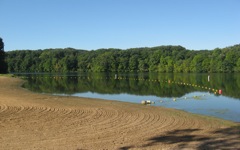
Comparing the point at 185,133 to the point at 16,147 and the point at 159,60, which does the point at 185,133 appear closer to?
the point at 16,147

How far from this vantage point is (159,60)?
159 m

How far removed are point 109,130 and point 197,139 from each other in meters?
4.20

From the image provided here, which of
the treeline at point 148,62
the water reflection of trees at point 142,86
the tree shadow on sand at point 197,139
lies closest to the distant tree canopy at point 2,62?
the water reflection of trees at point 142,86

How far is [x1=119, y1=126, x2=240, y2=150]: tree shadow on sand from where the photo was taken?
11.8 m

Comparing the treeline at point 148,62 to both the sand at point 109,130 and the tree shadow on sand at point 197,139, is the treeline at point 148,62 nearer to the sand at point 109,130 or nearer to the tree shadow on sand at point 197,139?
the sand at point 109,130

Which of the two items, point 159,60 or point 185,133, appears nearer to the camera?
point 185,133

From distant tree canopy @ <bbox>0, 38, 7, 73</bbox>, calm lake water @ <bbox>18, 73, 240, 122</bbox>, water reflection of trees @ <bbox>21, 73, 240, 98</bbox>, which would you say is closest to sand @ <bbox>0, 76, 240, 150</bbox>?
calm lake water @ <bbox>18, 73, 240, 122</bbox>

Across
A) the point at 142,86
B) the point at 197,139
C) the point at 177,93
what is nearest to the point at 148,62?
the point at 142,86

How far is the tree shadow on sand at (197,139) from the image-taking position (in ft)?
38.8

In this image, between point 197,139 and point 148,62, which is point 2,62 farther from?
point 197,139

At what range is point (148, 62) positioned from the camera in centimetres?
16138

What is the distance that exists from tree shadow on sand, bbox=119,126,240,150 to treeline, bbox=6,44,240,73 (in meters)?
112

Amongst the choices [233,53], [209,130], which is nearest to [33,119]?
[209,130]

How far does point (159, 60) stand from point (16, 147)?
491 feet
